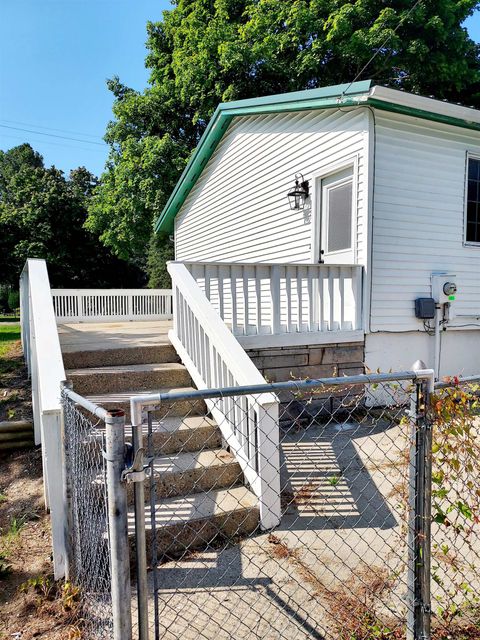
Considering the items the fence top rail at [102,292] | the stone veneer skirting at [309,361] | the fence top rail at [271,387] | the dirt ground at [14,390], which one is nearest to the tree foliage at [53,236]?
the fence top rail at [102,292]

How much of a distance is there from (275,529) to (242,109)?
7.06 meters

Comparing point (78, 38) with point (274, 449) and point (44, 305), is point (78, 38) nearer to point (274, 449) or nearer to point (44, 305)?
point (44, 305)

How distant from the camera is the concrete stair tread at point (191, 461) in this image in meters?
3.09

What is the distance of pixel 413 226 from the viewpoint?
5777 mm

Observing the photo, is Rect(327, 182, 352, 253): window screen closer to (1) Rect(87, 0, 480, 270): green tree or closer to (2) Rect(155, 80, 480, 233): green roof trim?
(2) Rect(155, 80, 480, 233): green roof trim

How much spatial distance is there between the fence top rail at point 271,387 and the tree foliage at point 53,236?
80.0 feet

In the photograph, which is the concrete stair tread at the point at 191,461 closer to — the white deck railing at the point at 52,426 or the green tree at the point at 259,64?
the white deck railing at the point at 52,426

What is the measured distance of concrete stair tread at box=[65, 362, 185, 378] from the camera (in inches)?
160

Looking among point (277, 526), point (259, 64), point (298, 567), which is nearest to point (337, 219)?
point (277, 526)

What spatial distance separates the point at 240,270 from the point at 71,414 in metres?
2.96

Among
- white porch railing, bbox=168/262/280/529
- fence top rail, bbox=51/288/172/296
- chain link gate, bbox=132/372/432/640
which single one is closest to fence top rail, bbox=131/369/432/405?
chain link gate, bbox=132/372/432/640

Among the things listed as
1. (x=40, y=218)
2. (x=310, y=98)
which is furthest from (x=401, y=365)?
(x=40, y=218)

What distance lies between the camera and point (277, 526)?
9.27 feet

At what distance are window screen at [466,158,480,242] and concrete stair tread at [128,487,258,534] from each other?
17.7ft
